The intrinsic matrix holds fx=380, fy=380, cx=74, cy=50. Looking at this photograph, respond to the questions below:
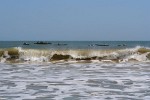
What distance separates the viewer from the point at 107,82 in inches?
543

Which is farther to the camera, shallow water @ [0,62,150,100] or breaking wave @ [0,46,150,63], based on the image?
breaking wave @ [0,46,150,63]

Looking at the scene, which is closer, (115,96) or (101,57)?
(115,96)

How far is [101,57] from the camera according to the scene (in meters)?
31.2

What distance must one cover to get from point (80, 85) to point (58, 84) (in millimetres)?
814

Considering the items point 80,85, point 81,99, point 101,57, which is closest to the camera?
point 81,99

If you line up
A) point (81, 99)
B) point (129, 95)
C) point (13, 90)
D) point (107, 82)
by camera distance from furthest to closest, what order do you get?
point (107, 82)
point (13, 90)
point (129, 95)
point (81, 99)

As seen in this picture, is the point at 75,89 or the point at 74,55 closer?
the point at 75,89

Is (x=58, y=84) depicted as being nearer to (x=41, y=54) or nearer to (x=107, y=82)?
(x=107, y=82)

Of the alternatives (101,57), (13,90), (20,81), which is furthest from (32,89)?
(101,57)

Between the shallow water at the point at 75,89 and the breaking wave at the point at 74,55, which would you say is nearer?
the shallow water at the point at 75,89

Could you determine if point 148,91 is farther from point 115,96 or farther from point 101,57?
point 101,57

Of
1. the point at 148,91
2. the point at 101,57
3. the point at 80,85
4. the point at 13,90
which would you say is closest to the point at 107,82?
the point at 80,85

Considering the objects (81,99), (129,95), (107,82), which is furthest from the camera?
(107,82)

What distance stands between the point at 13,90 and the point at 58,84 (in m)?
2.00
